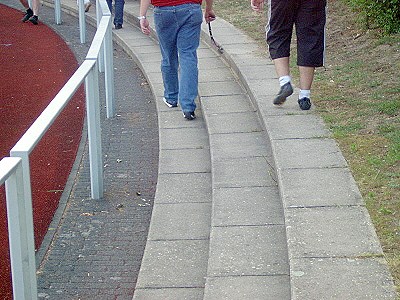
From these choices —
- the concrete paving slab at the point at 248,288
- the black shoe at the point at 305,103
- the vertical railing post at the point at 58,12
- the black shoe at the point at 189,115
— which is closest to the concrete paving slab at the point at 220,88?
the black shoe at the point at 189,115

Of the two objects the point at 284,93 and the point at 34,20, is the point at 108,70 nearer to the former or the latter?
the point at 284,93

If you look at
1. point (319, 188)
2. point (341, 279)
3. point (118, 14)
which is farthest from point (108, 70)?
point (118, 14)

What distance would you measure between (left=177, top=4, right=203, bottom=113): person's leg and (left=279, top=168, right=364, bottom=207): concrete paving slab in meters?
2.25

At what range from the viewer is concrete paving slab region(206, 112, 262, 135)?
24.5 feet

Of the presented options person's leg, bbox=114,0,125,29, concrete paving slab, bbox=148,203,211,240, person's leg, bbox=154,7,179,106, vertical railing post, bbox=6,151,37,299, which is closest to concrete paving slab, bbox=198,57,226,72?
person's leg, bbox=154,7,179,106

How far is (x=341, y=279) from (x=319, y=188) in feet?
4.23

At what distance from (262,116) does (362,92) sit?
1.02m

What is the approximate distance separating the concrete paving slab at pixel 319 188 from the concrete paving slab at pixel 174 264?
0.61 metres

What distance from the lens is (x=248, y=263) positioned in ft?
16.3

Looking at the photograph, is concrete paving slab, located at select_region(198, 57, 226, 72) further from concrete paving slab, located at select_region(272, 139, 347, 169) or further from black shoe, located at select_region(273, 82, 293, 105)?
concrete paving slab, located at select_region(272, 139, 347, 169)

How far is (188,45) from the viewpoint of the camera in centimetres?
784

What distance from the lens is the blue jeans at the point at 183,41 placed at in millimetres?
7711

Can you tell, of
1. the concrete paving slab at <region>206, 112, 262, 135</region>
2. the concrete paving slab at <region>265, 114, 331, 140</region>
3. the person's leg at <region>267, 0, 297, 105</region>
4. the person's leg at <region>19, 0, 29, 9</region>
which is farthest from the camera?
the person's leg at <region>19, 0, 29, 9</region>

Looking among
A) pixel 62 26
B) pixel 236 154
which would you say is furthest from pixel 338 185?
pixel 62 26
